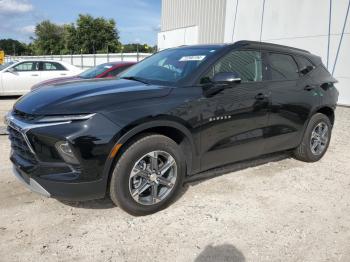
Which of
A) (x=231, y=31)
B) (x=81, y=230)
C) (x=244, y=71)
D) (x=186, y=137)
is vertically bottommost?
(x=81, y=230)

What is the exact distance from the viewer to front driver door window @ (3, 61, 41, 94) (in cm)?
1174

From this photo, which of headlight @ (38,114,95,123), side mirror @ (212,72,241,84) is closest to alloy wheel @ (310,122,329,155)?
side mirror @ (212,72,241,84)

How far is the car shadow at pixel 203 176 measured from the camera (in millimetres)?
3486

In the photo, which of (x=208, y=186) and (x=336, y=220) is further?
(x=208, y=186)

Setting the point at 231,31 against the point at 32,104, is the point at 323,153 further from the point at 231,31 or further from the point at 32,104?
the point at 231,31

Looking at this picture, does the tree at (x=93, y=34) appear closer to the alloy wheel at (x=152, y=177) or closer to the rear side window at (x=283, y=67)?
the rear side window at (x=283, y=67)

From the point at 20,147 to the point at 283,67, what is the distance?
3.44m

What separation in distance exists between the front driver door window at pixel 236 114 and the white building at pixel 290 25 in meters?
9.04

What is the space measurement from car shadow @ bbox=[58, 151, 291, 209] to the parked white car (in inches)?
361

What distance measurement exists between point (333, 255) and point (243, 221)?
0.84 m

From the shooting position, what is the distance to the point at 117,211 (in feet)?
11.1

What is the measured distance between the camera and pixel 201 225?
315cm

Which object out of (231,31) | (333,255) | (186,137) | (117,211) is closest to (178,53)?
(186,137)

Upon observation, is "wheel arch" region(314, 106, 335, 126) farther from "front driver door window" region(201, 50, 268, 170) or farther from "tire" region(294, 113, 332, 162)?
"front driver door window" region(201, 50, 268, 170)
